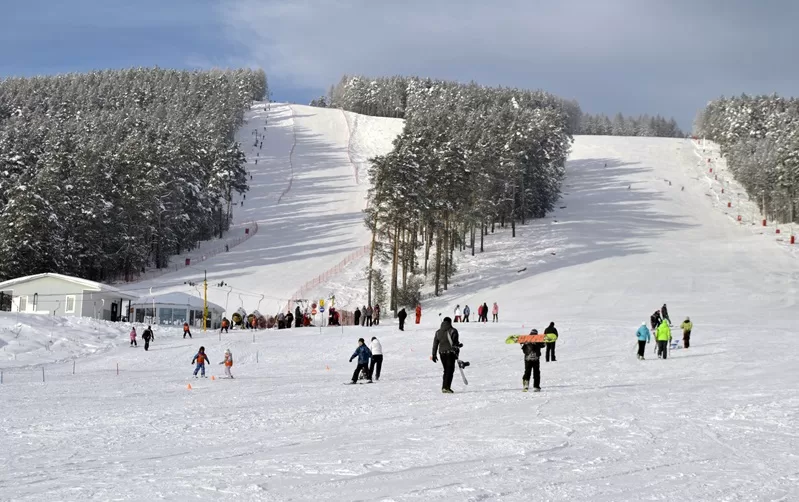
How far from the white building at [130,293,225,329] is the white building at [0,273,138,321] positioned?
2586mm

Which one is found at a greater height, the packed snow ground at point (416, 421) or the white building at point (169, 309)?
the packed snow ground at point (416, 421)

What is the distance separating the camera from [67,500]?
7.20 meters

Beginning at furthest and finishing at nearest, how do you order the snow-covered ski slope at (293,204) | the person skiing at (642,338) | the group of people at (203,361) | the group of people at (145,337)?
the snow-covered ski slope at (293,204) < the group of people at (145,337) < the person skiing at (642,338) < the group of people at (203,361)

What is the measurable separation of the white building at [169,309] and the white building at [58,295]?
2.59m

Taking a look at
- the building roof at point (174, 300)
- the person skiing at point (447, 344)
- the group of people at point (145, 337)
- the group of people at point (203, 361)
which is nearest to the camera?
the person skiing at point (447, 344)

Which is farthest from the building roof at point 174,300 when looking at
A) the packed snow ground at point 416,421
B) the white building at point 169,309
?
the packed snow ground at point 416,421

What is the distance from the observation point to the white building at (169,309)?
176 ft

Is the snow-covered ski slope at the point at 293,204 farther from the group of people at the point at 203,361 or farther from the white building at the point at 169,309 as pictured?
the group of people at the point at 203,361

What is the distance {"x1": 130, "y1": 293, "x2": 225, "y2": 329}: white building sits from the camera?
176ft

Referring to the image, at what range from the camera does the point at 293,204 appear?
4183 inches

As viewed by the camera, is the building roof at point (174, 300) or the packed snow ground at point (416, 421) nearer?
the packed snow ground at point (416, 421)

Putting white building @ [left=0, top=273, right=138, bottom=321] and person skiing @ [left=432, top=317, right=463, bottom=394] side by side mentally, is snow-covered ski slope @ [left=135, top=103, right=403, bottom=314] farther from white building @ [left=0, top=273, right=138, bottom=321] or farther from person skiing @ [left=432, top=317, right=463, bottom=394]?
person skiing @ [left=432, top=317, right=463, bottom=394]

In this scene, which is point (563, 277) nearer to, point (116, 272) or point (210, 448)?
point (116, 272)

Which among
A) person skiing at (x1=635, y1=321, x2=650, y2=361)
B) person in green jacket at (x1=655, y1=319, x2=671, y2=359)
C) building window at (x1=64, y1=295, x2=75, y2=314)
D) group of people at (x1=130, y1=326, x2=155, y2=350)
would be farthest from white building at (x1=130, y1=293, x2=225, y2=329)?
person in green jacket at (x1=655, y1=319, x2=671, y2=359)
